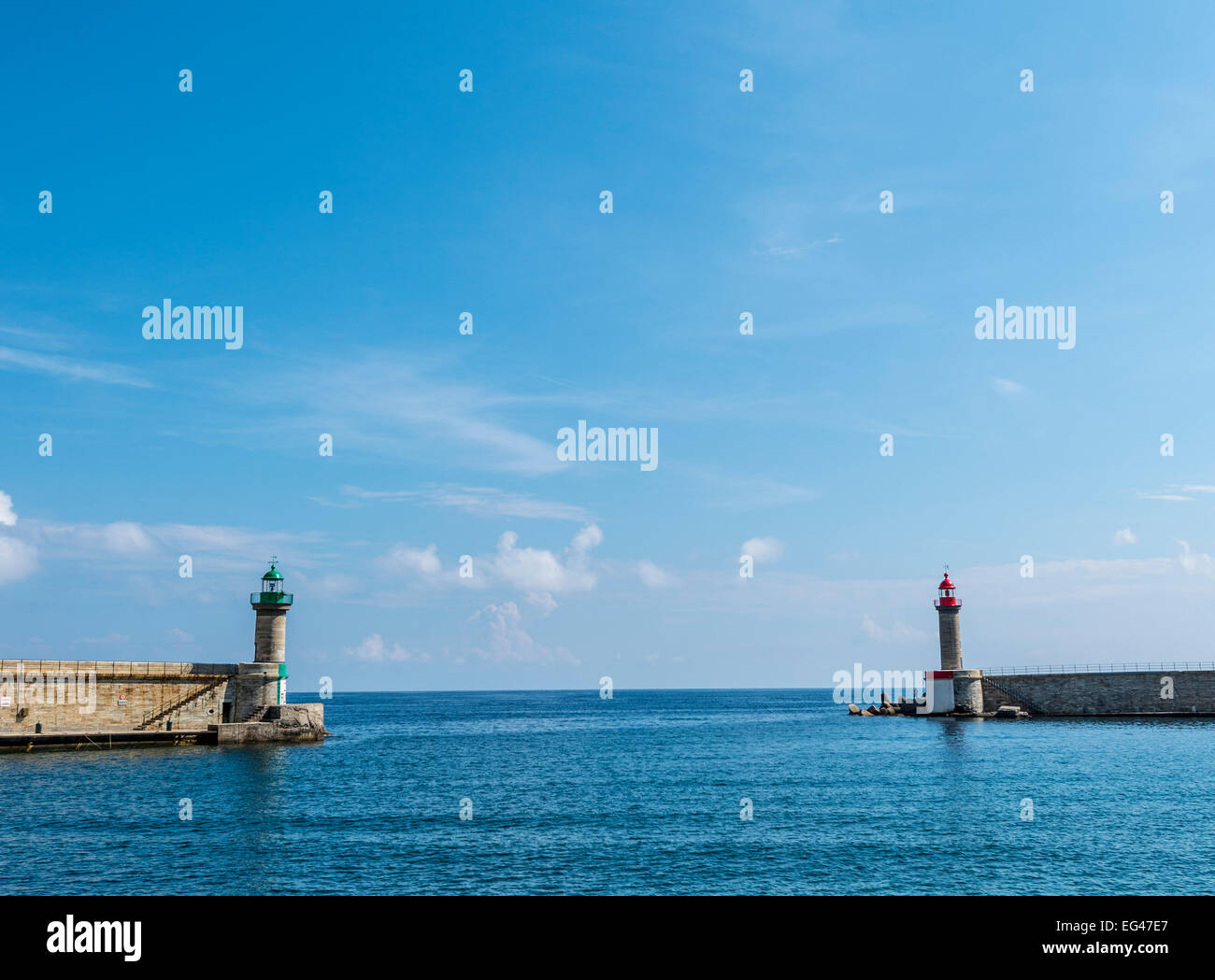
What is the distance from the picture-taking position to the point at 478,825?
38.9m

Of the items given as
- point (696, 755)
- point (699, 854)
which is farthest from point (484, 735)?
point (699, 854)

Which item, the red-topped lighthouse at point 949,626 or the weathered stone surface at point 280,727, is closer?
the weathered stone surface at point 280,727

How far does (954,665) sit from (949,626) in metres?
6.88

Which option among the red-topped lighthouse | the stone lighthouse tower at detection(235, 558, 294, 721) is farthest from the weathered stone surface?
the red-topped lighthouse

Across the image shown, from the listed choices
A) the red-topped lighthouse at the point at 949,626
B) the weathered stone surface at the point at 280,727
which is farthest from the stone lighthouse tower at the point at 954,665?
the weathered stone surface at the point at 280,727

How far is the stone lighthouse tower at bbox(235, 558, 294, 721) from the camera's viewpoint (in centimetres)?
6950

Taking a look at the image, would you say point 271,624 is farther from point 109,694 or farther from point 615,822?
point 615,822

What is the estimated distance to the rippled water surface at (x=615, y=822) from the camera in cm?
2939
